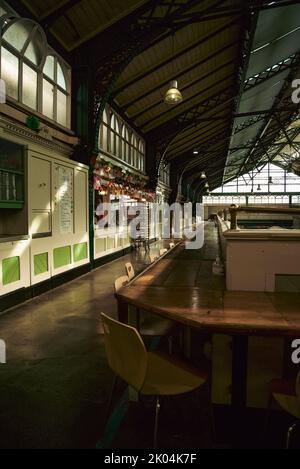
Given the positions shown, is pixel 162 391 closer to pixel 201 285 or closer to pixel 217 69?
pixel 201 285

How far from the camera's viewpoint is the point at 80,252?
275 inches

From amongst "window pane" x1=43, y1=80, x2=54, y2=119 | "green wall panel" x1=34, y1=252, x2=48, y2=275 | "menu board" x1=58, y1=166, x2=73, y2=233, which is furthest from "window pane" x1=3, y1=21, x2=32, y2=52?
"green wall panel" x1=34, y1=252, x2=48, y2=275

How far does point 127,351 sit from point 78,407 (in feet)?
2.84

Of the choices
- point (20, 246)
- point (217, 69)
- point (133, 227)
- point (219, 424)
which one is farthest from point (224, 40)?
point (219, 424)

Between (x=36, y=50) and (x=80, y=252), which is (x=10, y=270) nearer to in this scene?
(x=80, y=252)

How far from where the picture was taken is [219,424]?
2.09m

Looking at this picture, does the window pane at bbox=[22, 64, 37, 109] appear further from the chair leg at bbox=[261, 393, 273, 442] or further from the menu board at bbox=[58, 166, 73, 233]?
the chair leg at bbox=[261, 393, 273, 442]

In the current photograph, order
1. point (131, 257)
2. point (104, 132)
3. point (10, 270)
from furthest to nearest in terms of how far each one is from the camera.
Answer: point (131, 257) < point (104, 132) < point (10, 270)

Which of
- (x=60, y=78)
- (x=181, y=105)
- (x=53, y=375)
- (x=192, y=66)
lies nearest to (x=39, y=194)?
(x=60, y=78)

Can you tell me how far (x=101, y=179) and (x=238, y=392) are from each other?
21.1 ft

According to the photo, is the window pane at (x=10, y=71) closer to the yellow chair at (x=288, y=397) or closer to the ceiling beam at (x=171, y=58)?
the ceiling beam at (x=171, y=58)

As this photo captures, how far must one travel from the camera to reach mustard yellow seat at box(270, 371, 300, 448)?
63.4 inches

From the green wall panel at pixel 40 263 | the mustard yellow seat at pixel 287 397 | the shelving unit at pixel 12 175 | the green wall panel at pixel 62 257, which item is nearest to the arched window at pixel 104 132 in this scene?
the green wall panel at pixel 62 257

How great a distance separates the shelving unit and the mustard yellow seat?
4051mm
